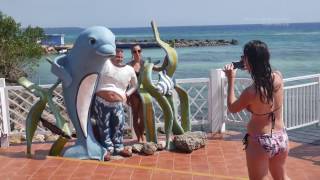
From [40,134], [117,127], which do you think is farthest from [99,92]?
[40,134]

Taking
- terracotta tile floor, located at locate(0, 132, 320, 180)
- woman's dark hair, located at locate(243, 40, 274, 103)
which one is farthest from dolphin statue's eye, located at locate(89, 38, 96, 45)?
woman's dark hair, located at locate(243, 40, 274, 103)

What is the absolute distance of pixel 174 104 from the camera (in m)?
7.33

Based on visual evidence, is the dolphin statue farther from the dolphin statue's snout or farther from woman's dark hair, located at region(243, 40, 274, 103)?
woman's dark hair, located at region(243, 40, 274, 103)

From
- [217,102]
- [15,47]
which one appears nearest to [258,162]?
[217,102]

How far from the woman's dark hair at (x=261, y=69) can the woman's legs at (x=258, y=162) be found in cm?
35

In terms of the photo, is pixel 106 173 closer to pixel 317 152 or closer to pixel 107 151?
pixel 107 151

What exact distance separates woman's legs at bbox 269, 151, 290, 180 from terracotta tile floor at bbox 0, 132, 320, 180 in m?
1.87

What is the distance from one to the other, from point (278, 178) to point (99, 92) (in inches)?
131

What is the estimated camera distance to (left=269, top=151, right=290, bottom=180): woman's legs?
137 inches

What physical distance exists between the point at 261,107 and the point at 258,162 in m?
0.39

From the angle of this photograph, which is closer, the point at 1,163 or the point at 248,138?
the point at 248,138

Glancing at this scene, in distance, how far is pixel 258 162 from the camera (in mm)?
3359

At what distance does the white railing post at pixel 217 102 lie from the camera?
7.97 metres

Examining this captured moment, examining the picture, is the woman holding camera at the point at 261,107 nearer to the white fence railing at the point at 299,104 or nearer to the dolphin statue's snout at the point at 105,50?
the dolphin statue's snout at the point at 105,50
